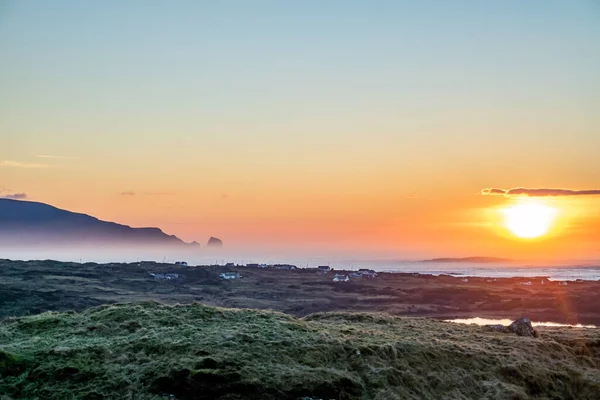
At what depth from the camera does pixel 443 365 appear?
55.4ft

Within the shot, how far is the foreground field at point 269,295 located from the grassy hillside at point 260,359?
32338 mm

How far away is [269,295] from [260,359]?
5231 centimetres

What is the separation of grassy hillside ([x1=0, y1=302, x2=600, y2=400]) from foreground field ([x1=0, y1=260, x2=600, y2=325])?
106 feet

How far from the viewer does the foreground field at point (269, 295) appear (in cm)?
5275

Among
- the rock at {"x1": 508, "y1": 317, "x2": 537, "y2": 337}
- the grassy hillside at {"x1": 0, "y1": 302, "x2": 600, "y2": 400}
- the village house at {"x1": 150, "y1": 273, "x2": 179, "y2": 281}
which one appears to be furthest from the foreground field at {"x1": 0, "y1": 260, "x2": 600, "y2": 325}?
the grassy hillside at {"x1": 0, "y1": 302, "x2": 600, "y2": 400}

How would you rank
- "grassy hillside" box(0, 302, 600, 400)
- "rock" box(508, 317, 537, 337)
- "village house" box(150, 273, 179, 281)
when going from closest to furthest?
"grassy hillside" box(0, 302, 600, 400), "rock" box(508, 317, 537, 337), "village house" box(150, 273, 179, 281)

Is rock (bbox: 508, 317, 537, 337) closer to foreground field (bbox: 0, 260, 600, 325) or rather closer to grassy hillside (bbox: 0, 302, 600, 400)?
grassy hillside (bbox: 0, 302, 600, 400)

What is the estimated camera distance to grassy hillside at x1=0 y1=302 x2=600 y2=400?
13.8 metres

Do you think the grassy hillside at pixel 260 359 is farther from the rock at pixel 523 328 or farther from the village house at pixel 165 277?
the village house at pixel 165 277

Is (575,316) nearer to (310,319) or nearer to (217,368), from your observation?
(310,319)

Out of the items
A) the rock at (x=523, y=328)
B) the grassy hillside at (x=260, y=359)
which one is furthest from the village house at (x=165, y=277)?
the rock at (x=523, y=328)

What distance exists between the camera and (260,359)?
15.2 m

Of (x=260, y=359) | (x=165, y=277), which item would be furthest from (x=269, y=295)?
(x=260, y=359)

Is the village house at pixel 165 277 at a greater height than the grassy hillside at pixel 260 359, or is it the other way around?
the village house at pixel 165 277
